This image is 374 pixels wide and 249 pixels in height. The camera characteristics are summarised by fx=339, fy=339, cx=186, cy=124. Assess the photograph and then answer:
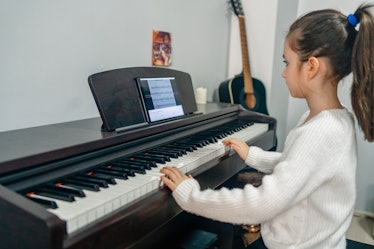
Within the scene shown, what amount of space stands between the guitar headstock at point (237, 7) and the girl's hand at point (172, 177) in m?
1.92

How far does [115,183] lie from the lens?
87cm

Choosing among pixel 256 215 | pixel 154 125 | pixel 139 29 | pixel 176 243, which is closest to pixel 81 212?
pixel 256 215

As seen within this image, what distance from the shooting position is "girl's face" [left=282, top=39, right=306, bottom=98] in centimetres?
99

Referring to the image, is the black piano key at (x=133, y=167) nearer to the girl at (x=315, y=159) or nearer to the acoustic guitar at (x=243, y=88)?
the girl at (x=315, y=159)

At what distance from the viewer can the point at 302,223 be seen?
0.96 meters

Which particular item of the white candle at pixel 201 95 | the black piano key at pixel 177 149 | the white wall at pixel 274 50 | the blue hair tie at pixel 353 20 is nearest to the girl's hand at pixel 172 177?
the black piano key at pixel 177 149

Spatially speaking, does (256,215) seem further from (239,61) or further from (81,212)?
(239,61)

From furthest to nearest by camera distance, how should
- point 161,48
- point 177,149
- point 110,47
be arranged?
point 161,48 → point 110,47 → point 177,149

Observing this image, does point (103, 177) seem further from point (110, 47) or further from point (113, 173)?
point (110, 47)

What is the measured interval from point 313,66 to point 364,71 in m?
0.13

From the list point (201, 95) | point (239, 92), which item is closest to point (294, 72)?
point (201, 95)

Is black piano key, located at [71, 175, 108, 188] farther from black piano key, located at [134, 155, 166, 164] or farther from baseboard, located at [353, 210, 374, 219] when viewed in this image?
baseboard, located at [353, 210, 374, 219]

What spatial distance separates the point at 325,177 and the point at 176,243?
845mm

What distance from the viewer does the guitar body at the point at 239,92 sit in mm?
2479
